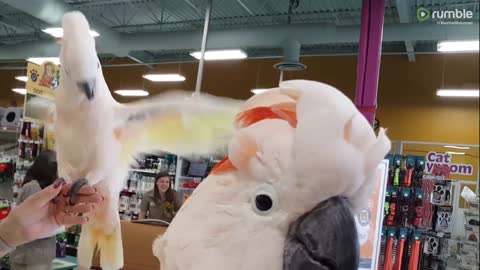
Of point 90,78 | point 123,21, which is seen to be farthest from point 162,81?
point 90,78

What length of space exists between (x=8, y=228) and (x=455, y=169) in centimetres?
426

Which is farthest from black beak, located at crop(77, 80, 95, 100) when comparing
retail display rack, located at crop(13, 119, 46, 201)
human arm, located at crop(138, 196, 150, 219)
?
retail display rack, located at crop(13, 119, 46, 201)

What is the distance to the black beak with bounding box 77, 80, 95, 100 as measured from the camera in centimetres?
98

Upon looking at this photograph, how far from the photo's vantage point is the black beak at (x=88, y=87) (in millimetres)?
980

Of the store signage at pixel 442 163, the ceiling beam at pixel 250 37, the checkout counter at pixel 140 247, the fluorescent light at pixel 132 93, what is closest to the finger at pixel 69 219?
the checkout counter at pixel 140 247

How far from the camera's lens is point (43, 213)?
946 millimetres

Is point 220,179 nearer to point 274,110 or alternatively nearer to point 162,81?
→ point 274,110

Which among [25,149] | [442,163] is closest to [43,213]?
[25,149]

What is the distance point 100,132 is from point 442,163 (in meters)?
3.21

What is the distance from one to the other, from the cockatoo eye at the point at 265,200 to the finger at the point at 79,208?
504mm

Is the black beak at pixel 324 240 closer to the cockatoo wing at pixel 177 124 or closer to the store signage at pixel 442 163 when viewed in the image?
the cockatoo wing at pixel 177 124

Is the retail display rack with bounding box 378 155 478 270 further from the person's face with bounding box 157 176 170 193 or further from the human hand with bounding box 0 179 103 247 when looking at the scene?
the human hand with bounding box 0 179 103 247

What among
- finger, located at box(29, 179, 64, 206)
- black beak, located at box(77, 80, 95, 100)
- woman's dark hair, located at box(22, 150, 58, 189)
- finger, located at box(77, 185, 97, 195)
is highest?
black beak, located at box(77, 80, 95, 100)

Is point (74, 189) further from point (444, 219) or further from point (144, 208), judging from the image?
point (444, 219)
